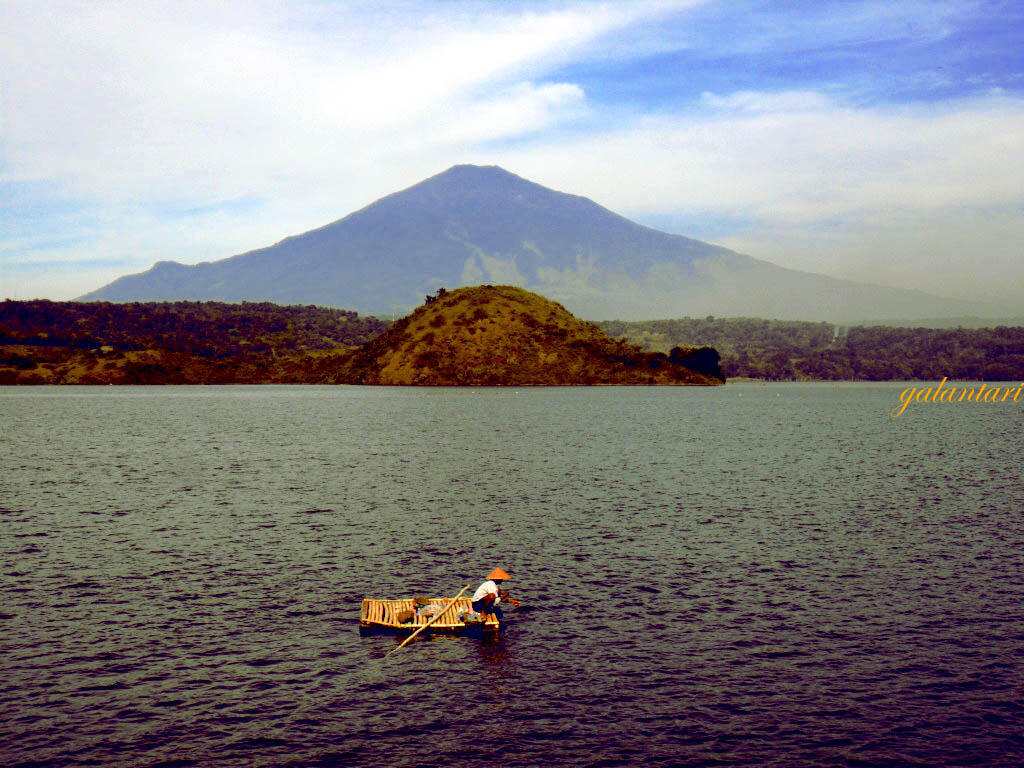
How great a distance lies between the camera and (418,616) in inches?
1415

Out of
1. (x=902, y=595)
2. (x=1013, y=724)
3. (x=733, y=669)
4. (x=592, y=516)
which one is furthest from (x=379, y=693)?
(x=592, y=516)

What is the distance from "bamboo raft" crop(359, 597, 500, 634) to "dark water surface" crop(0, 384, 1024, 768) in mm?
738

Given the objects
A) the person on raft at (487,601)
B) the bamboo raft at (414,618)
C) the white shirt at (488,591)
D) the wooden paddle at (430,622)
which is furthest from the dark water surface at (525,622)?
the white shirt at (488,591)

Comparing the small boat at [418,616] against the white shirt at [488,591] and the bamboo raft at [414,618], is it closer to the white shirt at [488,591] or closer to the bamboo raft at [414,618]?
the bamboo raft at [414,618]

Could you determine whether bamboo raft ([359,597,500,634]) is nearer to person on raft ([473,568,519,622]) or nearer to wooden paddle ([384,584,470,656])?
wooden paddle ([384,584,470,656])

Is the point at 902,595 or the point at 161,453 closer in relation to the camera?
the point at 902,595

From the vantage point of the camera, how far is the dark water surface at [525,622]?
83.6 ft

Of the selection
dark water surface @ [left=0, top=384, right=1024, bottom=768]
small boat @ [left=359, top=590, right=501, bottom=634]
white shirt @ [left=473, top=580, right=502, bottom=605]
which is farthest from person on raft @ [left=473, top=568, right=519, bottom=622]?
dark water surface @ [left=0, top=384, right=1024, bottom=768]

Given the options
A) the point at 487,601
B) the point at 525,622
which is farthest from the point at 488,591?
the point at 525,622

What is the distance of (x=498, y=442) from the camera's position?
413ft

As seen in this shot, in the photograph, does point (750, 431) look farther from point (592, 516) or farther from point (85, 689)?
point (85, 689)

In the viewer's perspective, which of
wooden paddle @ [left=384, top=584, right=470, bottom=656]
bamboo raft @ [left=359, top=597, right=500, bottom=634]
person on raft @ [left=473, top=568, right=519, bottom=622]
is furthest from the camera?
person on raft @ [left=473, top=568, right=519, bottom=622]

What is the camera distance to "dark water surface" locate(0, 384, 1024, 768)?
25.5 meters

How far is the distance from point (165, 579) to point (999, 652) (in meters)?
38.4
